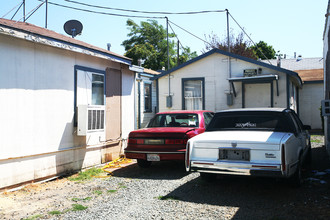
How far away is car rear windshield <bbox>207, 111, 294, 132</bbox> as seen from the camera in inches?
224

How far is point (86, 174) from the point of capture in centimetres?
727

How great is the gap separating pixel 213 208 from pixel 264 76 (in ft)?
27.2

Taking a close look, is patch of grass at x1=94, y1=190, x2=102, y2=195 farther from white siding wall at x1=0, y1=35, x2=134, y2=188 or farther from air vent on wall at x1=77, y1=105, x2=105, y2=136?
air vent on wall at x1=77, y1=105, x2=105, y2=136

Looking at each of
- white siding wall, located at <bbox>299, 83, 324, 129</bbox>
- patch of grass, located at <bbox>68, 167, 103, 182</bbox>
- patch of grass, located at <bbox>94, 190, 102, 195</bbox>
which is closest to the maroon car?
patch of grass, located at <bbox>68, 167, 103, 182</bbox>

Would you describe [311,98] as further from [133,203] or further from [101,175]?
[133,203]

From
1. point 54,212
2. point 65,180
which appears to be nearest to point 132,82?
point 65,180

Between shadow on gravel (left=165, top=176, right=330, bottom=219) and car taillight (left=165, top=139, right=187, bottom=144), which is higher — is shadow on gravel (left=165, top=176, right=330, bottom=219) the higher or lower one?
the lower one

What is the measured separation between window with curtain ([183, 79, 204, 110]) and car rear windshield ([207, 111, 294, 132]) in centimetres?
690

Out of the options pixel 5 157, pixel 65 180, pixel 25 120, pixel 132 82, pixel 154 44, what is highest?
pixel 154 44

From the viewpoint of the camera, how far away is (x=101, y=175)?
7.30 metres

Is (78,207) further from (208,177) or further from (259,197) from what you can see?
(259,197)

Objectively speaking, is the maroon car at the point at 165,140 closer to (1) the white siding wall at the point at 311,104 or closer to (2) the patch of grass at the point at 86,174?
(2) the patch of grass at the point at 86,174

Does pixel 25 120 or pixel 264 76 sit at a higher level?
pixel 264 76

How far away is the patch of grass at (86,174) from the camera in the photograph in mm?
6914
